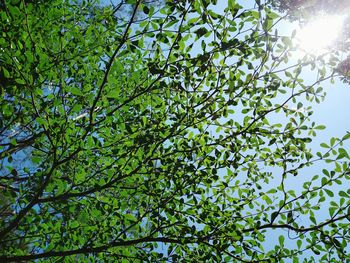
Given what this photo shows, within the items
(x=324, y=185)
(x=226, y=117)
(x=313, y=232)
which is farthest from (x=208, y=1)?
(x=313, y=232)

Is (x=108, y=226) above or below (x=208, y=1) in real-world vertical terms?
below

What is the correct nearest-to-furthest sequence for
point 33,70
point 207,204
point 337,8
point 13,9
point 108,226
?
1. point 13,9
2. point 33,70
3. point 108,226
4. point 207,204
5. point 337,8

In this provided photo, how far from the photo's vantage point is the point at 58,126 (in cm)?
376

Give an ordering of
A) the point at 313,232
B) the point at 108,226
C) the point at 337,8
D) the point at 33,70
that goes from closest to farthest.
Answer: the point at 33,70 < the point at 313,232 < the point at 108,226 < the point at 337,8

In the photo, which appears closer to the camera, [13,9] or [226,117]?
[13,9]

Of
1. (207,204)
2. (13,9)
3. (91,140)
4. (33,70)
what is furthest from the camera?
(207,204)

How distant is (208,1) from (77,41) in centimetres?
225

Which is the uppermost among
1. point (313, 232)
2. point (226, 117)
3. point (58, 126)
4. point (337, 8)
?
point (337, 8)

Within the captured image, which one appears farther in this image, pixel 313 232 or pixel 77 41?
pixel 77 41

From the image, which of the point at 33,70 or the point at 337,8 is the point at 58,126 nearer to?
the point at 33,70

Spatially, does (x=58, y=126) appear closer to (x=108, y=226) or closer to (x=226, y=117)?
(x=108, y=226)

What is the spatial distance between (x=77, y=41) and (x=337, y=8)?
38.3 ft

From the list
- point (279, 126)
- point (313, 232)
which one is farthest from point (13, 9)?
point (313, 232)

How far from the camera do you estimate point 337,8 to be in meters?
12.5
